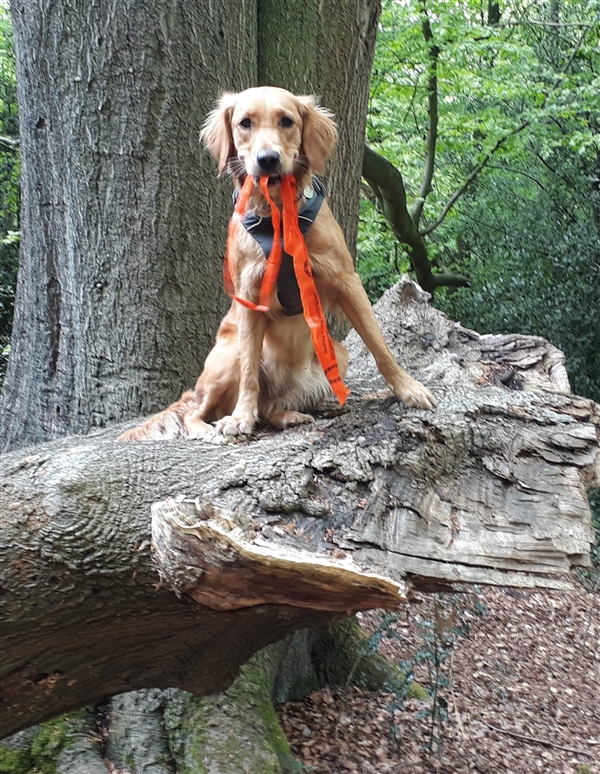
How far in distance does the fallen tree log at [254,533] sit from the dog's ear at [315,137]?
114cm

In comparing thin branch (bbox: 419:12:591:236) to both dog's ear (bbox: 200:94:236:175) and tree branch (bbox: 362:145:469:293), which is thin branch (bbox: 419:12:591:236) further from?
dog's ear (bbox: 200:94:236:175)

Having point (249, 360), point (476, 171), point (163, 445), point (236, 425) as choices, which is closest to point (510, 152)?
point (476, 171)

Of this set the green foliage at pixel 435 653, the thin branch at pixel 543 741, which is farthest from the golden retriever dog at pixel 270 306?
the thin branch at pixel 543 741

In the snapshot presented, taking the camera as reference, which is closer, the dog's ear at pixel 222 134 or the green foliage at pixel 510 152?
the dog's ear at pixel 222 134

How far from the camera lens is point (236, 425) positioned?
10.1 feet

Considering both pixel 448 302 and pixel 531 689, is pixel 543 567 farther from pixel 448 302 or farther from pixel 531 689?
pixel 448 302

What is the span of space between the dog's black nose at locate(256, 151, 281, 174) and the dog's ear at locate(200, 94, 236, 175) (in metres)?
0.32

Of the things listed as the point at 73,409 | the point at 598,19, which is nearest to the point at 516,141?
the point at 598,19

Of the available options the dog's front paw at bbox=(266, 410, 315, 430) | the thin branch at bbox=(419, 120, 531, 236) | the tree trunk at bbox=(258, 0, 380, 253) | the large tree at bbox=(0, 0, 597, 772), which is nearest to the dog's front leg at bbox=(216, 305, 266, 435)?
the dog's front paw at bbox=(266, 410, 315, 430)

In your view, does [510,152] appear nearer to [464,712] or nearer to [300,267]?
[464,712]

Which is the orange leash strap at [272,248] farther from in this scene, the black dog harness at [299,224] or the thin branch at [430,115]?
the thin branch at [430,115]

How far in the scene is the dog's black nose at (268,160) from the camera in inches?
110

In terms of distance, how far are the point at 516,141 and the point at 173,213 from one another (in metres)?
8.22

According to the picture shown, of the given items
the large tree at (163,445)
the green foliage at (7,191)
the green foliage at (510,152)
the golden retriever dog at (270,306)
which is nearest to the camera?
the large tree at (163,445)
